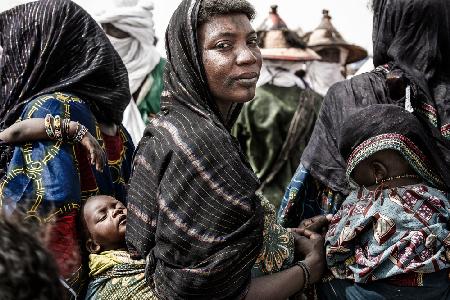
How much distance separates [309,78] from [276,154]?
2.66m

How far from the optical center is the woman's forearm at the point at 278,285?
2.51m

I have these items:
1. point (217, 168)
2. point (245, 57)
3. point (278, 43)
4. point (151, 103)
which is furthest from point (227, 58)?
point (278, 43)

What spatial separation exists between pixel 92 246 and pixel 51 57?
3.17ft

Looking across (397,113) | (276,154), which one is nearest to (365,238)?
(397,113)

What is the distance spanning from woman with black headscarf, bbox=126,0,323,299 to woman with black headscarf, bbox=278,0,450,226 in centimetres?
44

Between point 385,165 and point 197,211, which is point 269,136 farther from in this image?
point 197,211

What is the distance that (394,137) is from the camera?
2668 mm

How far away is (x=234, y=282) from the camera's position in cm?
237

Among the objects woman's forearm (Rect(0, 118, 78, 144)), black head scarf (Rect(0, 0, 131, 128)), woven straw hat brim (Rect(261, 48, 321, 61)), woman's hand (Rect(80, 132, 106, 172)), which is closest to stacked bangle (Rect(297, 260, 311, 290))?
woman's hand (Rect(80, 132, 106, 172))

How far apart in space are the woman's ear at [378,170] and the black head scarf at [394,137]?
6cm

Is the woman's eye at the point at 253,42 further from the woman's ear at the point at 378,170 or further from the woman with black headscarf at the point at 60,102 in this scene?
the woman with black headscarf at the point at 60,102

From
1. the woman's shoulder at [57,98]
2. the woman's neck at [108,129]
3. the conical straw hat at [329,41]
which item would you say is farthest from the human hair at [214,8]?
the conical straw hat at [329,41]

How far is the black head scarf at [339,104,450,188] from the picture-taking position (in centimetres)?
268

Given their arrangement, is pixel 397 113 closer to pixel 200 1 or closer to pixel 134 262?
pixel 200 1
